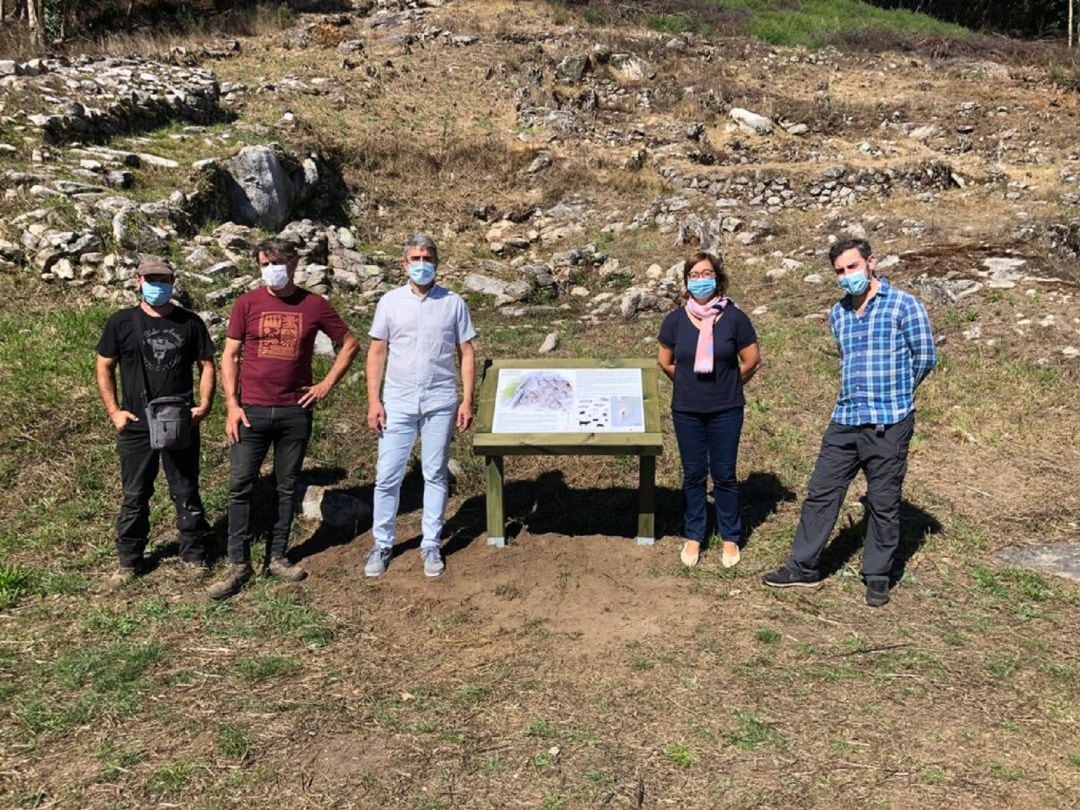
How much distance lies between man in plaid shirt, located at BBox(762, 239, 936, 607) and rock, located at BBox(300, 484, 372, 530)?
312 centimetres

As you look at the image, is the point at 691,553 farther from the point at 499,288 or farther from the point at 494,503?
the point at 499,288

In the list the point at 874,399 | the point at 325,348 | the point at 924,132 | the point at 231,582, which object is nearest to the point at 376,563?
the point at 231,582

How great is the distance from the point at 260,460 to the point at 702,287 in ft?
9.19

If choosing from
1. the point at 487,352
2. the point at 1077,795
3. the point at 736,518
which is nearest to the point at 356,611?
the point at 736,518

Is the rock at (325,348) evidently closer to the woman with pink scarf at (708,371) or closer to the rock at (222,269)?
the rock at (222,269)

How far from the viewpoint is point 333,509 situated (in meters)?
5.82

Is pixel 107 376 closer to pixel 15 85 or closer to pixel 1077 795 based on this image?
pixel 1077 795

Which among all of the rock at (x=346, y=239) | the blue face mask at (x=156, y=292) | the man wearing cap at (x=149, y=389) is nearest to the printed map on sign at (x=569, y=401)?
the man wearing cap at (x=149, y=389)

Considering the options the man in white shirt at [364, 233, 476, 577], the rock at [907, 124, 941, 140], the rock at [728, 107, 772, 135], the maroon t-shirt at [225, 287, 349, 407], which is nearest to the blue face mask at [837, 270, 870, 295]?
the man in white shirt at [364, 233, 476, 577]

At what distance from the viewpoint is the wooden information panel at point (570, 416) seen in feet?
16.5

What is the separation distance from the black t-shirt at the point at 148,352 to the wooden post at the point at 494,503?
1.94m

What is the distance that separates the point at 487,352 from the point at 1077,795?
7.05 metres

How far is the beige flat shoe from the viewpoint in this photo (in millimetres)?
5148

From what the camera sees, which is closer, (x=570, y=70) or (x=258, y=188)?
(x=258, y=188)
